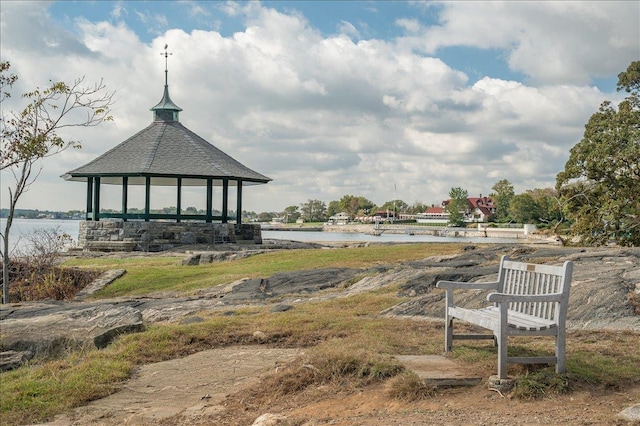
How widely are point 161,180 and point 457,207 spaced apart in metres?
92.9

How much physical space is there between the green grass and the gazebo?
3.81 m

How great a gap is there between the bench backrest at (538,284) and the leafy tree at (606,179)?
62.5 ft

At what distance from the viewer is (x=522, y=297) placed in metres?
6.17

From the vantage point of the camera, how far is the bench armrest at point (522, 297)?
6.03 metres

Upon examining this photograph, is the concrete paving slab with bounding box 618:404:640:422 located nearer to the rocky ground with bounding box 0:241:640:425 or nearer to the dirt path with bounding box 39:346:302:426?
the rocky ground with bounding box 0:241:640:425

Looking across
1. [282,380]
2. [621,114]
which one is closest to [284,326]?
[282,380]

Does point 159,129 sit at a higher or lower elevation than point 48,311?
higher

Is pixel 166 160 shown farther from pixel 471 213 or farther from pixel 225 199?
pixel 471 213

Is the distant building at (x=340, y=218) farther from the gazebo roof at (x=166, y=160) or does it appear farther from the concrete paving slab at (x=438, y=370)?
the concrete paving slab at (x=438, y=370)

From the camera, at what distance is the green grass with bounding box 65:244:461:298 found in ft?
53.6

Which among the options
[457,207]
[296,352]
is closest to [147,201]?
[296,352]

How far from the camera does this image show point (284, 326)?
9.18 metres

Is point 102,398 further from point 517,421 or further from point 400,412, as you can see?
point 517,421

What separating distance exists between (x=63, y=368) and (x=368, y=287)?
6.83 metres
